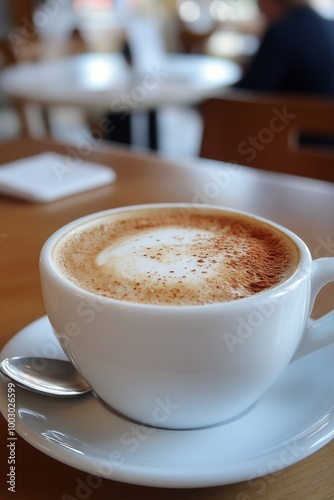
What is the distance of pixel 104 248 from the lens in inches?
16.0

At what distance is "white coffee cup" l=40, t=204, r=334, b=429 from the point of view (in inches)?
12.1

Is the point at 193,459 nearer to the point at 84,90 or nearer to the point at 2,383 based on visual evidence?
the point at 2,383

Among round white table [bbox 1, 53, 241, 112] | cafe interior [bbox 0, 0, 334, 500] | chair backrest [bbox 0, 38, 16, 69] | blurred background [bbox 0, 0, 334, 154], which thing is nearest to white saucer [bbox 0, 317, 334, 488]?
cafe interior [bbox 0, 0, 334, 500]

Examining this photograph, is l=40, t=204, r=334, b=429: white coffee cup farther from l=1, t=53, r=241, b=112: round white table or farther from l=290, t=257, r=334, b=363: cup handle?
l=1, t=53, r=241, b=112: round white table

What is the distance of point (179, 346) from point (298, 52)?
176cm

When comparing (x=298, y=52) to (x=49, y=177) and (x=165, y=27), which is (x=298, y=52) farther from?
(x=165, y=27)

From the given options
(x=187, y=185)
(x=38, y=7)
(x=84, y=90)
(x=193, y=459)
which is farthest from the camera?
(x=38, y=7)

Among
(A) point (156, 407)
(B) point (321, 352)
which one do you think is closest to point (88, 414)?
(A) point (156, 407)

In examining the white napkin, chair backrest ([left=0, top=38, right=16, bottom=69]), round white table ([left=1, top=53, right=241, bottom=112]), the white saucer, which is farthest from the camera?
chair backrest ([left=0, top=38, right=16, bottom=69])

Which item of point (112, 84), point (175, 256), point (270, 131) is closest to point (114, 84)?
point (112, 84)

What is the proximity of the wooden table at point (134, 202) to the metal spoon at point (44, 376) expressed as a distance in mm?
30

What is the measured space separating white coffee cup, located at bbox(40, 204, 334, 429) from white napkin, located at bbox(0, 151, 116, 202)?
15.3 inches

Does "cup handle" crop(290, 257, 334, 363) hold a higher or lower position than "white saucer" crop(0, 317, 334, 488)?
higher

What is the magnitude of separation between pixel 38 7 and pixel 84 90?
3.59 m
